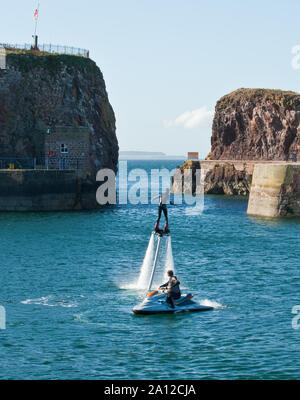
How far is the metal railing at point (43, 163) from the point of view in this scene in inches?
3750

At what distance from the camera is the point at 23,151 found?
325 feet

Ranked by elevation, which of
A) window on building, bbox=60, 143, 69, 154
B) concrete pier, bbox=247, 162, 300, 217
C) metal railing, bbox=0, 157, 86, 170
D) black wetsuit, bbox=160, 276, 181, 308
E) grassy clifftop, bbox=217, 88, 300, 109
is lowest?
black wetsuit, bbox=160, 276, 181, 308

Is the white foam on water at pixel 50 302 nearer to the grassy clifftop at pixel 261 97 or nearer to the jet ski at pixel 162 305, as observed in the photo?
the jet ski at pixel 162 305

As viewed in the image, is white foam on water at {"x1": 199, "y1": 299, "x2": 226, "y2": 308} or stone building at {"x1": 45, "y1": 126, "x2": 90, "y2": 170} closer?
white foam on water at {"x1": 199, "y1": 299, "x2": 226, "y2": 308}

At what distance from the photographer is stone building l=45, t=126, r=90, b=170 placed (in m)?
95.6

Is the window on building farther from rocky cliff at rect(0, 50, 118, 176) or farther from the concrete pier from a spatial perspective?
the concrete pier

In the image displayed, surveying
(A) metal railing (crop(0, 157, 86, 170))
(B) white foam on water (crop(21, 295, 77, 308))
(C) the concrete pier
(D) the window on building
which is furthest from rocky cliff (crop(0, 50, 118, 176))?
(B) white foam on water (crop(21, 295, 77, 308))

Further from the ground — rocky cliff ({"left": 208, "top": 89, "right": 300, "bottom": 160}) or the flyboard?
rocky cliff ({"left": 208, "top": 89, "right": 300, "bottom": 160})

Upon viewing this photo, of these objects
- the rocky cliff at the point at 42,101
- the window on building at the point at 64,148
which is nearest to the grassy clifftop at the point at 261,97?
the rocky cliff at the point at 42,101

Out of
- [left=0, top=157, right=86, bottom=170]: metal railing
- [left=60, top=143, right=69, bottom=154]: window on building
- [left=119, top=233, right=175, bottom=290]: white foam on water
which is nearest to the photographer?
[left=119, top=233, right=175, bottom=290]: white foam on water

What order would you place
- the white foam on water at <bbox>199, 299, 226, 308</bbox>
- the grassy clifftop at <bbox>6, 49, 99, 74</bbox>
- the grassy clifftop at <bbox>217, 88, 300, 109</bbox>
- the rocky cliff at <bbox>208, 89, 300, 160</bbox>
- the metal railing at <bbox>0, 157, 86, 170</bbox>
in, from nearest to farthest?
the white foam on water at <bbox>199, 299, 226, 308</bbox>, the metal railing at <bbox>0, 157, 86, 170</bbox>, the grassy clifftop at <bbox>6, 49, 99, 74</bbox>, the rocky cliff at <bbox>208, 89, 300, 160</bbox>, the grassy clifftop at <bbox>217, 88, 300, 109</bbox>

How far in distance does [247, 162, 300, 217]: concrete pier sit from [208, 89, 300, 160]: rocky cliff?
55.1 metres

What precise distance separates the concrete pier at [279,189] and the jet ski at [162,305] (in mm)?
48810
